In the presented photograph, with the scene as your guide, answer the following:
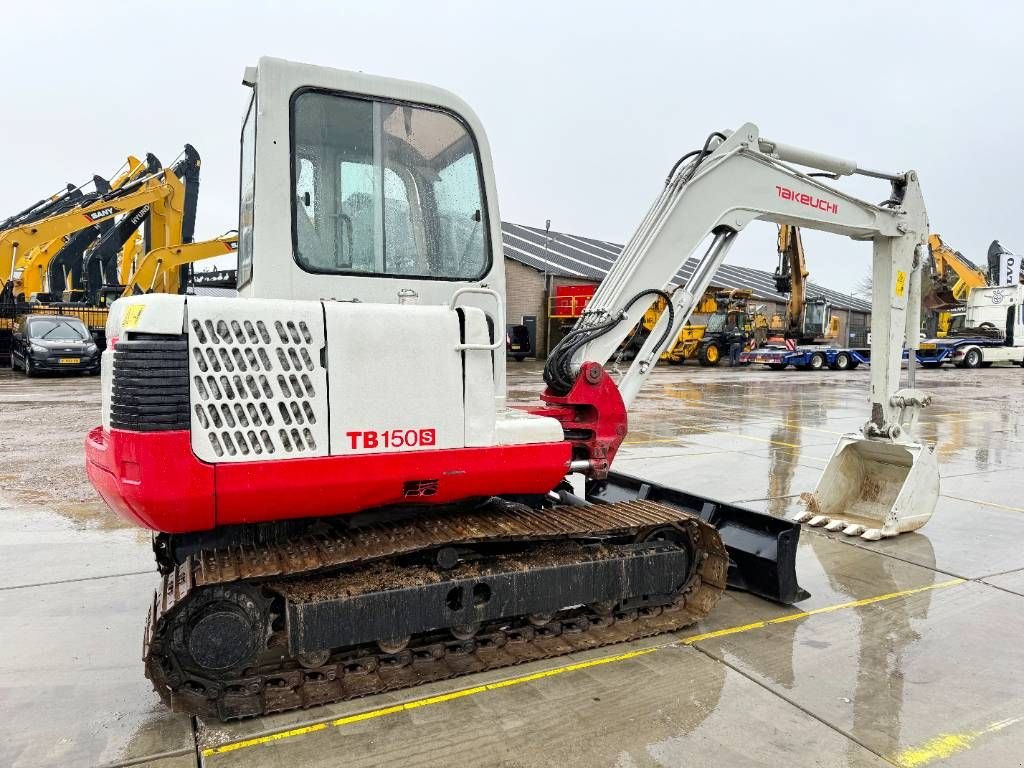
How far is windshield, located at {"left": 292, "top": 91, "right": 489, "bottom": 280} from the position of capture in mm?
3656

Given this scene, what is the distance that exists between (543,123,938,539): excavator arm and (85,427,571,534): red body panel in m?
0.80

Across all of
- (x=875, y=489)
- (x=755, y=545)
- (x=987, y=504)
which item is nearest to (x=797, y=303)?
(x=987, y=504)

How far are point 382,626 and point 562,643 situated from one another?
3.23 feet

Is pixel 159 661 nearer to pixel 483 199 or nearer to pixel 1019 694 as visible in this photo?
pixel 483 199

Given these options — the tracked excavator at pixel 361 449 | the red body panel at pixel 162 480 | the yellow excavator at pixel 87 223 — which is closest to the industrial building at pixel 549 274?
the yellow excavator at pixel 87 223

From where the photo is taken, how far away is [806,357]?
30734mm

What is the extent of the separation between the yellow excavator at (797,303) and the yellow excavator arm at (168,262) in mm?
17618

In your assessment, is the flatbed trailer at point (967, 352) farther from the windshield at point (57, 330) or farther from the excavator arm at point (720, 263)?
the windshield at point (57, 330)

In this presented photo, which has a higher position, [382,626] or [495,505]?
[495,505]

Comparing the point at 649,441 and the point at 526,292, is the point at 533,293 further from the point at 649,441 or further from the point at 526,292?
the point at 649,441

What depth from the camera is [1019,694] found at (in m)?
3.64

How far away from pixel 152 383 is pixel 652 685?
2613 millimetres

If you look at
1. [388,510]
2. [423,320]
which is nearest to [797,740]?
[388,510]

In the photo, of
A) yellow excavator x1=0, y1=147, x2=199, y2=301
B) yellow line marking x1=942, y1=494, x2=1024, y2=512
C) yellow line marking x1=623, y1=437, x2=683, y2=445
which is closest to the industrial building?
yellow excavator x1=0, y1=147, x2=199, y2=301
